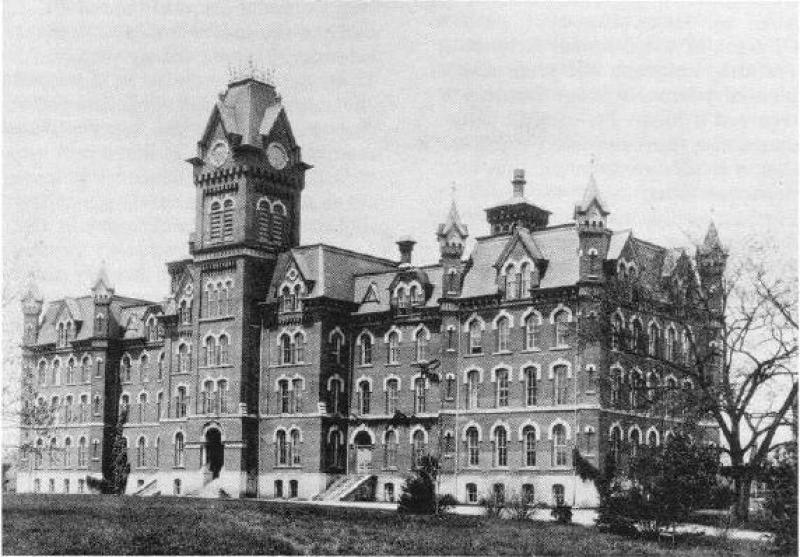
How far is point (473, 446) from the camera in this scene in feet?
183

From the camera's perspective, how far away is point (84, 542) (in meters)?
30.3

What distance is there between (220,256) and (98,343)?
14.7 meters

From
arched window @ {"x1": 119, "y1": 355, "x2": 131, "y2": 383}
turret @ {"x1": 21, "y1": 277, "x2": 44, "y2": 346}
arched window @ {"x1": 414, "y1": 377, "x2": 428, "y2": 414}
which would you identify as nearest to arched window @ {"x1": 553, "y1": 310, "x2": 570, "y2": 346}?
arched window @ {"x1": 414, "y1": 377, "x2": 428, "y2": 414}

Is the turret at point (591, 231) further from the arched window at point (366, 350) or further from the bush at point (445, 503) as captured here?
the arched window at point (366, 350)

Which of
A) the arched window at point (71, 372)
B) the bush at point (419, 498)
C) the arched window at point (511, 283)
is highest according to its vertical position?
the arched window at point (511, 283)

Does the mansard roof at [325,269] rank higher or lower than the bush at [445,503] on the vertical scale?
higher

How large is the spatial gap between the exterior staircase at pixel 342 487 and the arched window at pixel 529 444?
31.4 feet

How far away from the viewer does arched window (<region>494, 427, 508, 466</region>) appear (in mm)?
54750

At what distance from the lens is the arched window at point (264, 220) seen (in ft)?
212

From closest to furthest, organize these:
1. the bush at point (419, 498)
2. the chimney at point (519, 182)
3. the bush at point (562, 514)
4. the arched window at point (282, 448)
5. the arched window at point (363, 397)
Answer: the bush at point (562, 514) < the bush at point (419, 498) < the arched window at point (363, 397) < the arched window at point (282, 448) < the chimney at point (519, 182)

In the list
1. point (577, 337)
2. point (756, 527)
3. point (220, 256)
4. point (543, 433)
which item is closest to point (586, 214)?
point (577, 337)

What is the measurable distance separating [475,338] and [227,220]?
16.2 meters

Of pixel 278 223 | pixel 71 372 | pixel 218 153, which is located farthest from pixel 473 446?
pixel 71 372

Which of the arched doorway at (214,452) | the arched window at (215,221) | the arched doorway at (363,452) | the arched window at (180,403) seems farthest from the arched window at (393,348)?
the arched window at (180,403)
